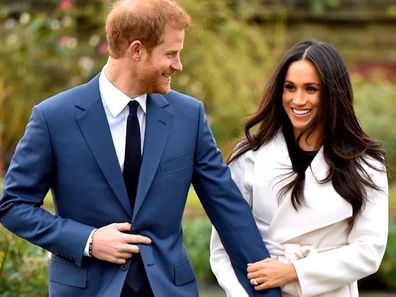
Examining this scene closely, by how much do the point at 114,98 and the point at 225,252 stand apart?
84 centimetres

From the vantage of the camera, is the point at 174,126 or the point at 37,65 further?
the point at 37,65

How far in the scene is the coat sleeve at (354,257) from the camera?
5457mm

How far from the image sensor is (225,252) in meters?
5.66

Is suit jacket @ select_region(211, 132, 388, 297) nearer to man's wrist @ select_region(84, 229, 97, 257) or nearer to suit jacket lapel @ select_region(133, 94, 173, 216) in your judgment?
suit jacket lapel @ select_region(133, 94, 173, 216)

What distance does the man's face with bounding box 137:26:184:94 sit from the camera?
5242 millimetres

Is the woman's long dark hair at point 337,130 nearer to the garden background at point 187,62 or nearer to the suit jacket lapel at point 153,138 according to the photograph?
the suit jacket lapel at point 153,138

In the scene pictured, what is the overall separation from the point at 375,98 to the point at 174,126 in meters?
10.3

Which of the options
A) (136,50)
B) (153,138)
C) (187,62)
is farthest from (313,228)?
(187,62)

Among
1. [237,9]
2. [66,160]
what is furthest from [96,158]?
[237,9]

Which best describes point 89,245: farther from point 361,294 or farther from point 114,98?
point 361,294

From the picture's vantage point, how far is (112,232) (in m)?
5.21

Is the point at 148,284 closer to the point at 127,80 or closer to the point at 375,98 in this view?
the point at 127,80

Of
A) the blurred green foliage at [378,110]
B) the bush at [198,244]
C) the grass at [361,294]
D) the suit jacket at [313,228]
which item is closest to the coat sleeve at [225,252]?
the suit jacket at [313,228]

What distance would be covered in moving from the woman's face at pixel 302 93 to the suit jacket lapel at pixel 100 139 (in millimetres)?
787
